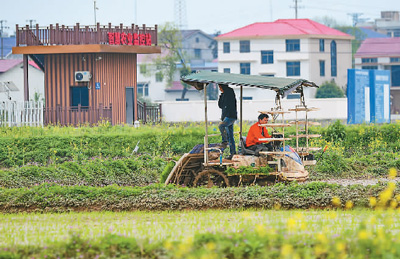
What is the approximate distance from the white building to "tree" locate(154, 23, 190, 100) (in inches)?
282

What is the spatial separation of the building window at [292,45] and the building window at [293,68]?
5.15ft

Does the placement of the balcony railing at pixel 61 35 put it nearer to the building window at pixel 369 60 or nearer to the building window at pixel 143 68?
the building window at pixel 143 68

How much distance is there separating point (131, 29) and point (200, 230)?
30.0 meters

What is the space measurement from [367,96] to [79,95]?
17585mm

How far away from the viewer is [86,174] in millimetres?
21656

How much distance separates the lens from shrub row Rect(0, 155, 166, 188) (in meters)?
21.2

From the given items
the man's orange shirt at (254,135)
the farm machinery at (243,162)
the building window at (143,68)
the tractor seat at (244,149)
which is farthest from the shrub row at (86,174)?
the building window at (143,68)

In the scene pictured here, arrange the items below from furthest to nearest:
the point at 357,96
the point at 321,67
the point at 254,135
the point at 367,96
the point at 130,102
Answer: the point at 321,67
the point at 367,96
the point at 357,96
the point at 130,102
the point at 254,135

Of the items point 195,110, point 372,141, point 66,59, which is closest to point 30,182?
point 372,141

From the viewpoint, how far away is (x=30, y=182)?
21172 mm

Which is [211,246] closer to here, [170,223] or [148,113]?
[170,223]

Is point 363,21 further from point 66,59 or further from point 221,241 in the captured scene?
point 221,241

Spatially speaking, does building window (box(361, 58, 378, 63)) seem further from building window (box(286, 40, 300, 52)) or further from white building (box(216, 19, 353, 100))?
building window (box(286, 40, 300, 52))

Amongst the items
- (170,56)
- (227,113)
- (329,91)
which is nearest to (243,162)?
(227,113)
